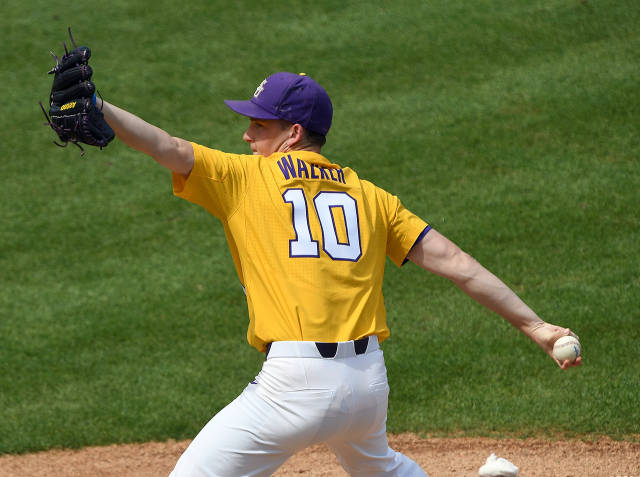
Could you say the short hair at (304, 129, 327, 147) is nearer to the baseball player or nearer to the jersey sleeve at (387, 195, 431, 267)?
the baseball player

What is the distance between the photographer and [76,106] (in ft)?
10.6

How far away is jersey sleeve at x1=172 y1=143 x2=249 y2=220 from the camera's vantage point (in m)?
3.52

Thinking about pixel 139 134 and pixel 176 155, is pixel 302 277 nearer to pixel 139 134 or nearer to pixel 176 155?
pixel 176 155

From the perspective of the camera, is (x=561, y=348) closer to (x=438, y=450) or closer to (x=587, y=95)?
(x=438, y=450)

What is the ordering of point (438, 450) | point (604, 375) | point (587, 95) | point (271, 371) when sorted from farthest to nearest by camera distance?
point (587, 95)
point (604, 375)
point (438, 450)
point (271, 371)

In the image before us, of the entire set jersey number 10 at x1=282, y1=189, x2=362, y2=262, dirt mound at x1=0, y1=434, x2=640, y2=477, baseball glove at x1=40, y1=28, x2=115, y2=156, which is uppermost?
baseball glove at x1=40, y1=28, x2=115, y2=156

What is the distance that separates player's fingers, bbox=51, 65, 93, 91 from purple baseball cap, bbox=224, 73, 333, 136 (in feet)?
2.39

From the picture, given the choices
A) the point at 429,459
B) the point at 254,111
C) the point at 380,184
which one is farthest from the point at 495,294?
the point at 380,184

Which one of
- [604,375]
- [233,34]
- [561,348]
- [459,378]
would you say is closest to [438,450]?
[459,378]

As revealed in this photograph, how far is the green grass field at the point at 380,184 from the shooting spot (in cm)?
705

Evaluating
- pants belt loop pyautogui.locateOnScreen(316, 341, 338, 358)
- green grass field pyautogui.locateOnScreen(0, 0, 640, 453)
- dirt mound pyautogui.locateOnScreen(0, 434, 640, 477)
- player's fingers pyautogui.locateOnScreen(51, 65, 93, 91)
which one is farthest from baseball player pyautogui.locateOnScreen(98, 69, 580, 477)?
green grass field pyautogui.locateOnScreen(0, 0, 640, 453)

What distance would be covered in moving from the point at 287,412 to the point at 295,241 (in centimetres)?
70

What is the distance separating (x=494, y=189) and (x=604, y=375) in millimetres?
3517

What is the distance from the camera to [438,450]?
20.3 feet
